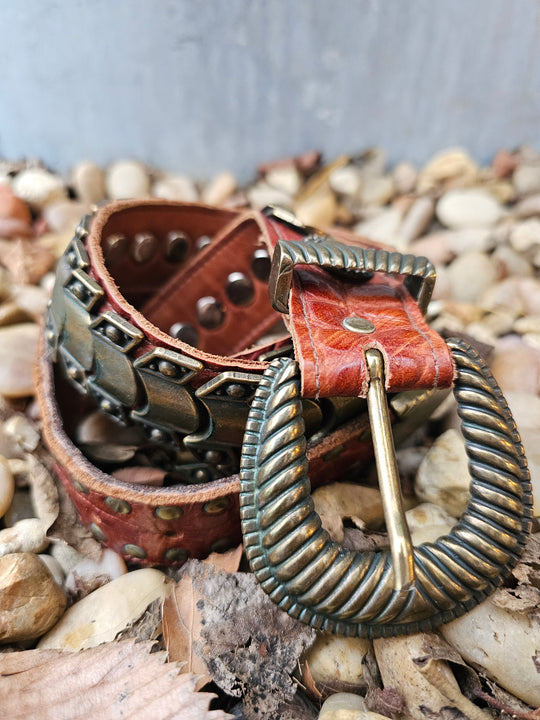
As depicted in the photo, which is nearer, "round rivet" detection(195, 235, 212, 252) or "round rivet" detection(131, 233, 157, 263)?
"round rivet" detection(131, 233, 157, 263)

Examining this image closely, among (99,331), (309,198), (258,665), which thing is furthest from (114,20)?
(258,665)

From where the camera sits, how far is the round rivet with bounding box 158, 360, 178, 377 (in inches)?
43.0

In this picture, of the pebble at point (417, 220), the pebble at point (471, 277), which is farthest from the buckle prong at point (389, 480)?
the pebble at point (417, 220)

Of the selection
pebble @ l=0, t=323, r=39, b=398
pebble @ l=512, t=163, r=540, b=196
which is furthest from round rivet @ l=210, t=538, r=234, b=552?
pebble @ l=512, t=163, r=540, b=196

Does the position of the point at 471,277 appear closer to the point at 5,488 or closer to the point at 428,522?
the point at 428,522

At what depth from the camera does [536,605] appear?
100 cm

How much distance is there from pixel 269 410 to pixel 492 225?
61.1 inches

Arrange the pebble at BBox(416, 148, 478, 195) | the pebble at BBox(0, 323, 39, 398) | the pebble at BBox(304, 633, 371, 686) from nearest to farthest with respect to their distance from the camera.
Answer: the pebble at BBox(304, 633, 371, 686), the pebble at BBox(0, 323, 39, 398), the pebble at BBox(416, 148, 478, 195)

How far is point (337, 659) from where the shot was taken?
41.1 inches

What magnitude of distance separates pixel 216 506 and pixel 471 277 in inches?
49.1

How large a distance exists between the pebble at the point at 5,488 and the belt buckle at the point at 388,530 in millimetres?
604

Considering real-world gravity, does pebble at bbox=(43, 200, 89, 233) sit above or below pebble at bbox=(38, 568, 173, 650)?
above

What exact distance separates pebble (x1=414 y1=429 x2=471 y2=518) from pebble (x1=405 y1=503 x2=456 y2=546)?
21 millimetres

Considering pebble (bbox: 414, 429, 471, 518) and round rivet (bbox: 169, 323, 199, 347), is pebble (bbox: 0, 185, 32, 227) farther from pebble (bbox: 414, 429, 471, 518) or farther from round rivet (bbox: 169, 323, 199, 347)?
pebble (bbox: 414, 429, 471, 518)
